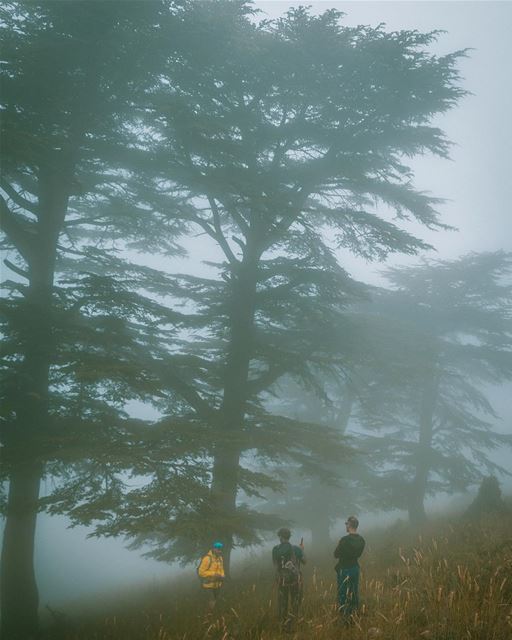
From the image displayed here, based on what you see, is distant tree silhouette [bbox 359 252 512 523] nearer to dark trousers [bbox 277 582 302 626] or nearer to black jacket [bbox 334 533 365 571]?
black jacket [bbox 334 533 365 571]

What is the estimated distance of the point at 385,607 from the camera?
6.28 m

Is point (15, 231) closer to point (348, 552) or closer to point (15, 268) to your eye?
point (15, 268)

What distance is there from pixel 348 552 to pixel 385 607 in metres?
0.87

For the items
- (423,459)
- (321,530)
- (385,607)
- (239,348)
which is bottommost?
(321,530)

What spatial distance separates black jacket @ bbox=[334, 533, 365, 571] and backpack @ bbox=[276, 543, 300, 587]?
0.70m

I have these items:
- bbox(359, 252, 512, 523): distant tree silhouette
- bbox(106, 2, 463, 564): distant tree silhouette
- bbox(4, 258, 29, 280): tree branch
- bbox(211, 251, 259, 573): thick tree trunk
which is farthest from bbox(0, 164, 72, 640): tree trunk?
bbox(359, 252, 512, 523): distant tree silhouette

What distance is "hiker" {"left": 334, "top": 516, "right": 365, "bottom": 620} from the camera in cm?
654

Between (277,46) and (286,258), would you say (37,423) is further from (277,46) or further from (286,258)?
(277,46)

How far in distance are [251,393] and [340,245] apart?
5212 millimetres

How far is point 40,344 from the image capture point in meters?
8.19

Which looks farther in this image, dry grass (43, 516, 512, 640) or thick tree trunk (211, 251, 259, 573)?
thick tree trunk (211, 251, 259, 573)

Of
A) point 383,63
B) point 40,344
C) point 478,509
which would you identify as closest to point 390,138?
point 383,63

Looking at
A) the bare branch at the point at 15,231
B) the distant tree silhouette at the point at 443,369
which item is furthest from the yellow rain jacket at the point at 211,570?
the distant tree silhouette at the point at 443,369

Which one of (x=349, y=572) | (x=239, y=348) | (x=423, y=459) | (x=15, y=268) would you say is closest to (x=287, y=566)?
(x=349, y=572)
